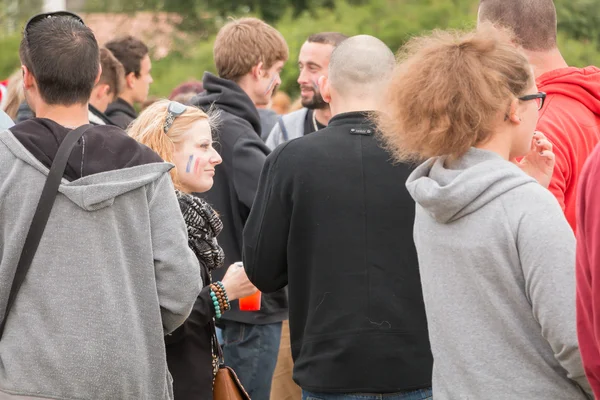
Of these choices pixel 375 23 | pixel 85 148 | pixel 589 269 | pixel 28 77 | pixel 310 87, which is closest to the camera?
pixel 589 269

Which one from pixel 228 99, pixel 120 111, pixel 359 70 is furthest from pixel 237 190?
pixel 120 111

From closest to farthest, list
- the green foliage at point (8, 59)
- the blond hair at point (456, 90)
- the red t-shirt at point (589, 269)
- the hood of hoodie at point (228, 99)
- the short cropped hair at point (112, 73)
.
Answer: the red t-shirt at point (589, 269) → the blond hair at point (456, 90) → the hood of hoodie at point (228, 99) → the short cropped hair at point (112, 73) → the green foliage at point (8, 59)

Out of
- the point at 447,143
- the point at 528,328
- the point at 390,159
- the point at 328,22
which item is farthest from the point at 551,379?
the point at 328,22

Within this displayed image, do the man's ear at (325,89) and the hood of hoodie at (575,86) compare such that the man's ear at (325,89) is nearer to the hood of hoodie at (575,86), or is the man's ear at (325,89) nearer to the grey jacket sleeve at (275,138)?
the hood of hoodie at (575,86)

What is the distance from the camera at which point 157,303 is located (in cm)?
351

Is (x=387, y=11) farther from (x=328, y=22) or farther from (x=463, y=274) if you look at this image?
(x=463, y=274)

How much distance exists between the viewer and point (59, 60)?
3520 mm

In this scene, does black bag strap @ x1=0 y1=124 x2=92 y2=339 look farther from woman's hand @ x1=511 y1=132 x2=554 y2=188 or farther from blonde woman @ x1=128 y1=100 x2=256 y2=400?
woman's hand @ x1=511 y1=132 x2=554 y2=188

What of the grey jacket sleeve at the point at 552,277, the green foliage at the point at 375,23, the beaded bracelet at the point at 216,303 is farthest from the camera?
the green foliage at the point at 375,23

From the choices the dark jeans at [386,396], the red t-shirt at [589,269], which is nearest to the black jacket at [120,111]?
the dark jeans at [386,396]

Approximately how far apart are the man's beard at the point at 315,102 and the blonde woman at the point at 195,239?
1936mm

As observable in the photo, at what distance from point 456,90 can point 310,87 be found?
11.9 ft

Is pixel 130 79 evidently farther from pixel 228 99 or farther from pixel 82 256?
pixel 82 256

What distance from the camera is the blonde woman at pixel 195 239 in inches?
157
